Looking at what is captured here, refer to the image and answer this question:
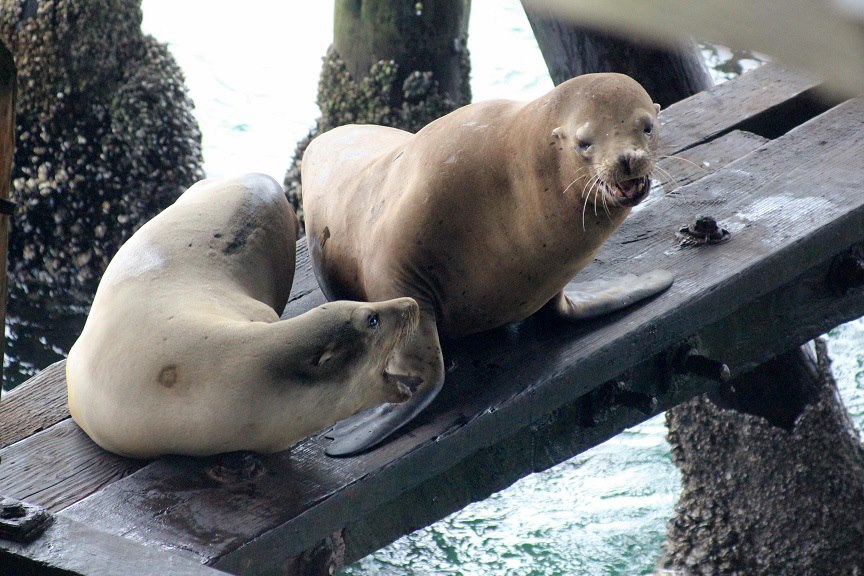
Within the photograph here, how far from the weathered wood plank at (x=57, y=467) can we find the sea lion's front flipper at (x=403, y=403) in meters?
0.43

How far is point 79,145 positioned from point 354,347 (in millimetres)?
4203

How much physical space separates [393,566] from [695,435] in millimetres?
1403

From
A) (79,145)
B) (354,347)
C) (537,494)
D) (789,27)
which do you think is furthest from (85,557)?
(79,145)

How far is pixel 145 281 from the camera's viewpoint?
2467mm

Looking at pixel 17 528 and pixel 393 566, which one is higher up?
pixel 17 528

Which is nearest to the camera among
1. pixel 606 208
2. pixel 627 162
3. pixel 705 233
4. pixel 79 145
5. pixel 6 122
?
pixel 6 122

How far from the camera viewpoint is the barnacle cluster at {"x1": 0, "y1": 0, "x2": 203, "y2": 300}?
5930 millimetres

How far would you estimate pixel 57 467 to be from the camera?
2.41 meters

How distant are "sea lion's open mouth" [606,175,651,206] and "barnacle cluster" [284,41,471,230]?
350 cm

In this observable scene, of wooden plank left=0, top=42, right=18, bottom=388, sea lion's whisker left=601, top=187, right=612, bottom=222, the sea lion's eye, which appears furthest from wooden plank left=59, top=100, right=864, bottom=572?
wooden plank left=0, top=42, right=18, bottom=388

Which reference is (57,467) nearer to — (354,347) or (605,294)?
(354,347)

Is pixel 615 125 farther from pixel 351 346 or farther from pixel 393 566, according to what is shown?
pixel 393 566

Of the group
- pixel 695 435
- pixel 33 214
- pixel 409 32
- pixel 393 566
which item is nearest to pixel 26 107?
pixel 33 214

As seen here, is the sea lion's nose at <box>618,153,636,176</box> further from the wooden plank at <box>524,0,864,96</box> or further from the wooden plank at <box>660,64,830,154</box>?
the wooden plank at <box>660,64,830,154</box>
